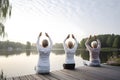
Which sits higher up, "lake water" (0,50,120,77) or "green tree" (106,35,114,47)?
"green tree" (106,35,114,47)

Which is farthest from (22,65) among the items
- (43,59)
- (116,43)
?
(116,43)

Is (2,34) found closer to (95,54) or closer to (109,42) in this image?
(95,54)

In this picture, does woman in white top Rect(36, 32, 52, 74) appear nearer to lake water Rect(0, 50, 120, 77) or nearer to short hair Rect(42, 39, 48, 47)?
short hair Rect(42, 39, 48, 47)

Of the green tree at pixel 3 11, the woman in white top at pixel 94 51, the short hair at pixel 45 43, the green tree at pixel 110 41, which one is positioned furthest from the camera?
the green tree at pixel 110 41

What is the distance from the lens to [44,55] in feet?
23.4

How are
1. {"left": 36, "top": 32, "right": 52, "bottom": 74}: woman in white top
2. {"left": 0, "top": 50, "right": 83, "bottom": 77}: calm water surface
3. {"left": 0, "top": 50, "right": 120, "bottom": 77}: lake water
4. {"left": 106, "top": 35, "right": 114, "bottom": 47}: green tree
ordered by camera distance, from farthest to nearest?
1. {"left": 106, "top": 35, "right": 114, "bottom": 47}: green tree
2. {"left": 0, "top": 50, "right": 120, "bottom": 77}: lake water
3. {"left": 0, "top": 50, "right": 83, "bottom": 77}: calm water surface
4. {"left": 36, "top": 32, "right": 52, "bottom": 74}: woman in white top

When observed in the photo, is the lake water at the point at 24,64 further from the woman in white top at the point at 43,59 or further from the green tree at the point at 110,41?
the green tree at the point at 110,41

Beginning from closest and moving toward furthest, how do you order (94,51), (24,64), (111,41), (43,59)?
1. (43,59)
2. (94,51)
3. (24,64)
4. (111,41)

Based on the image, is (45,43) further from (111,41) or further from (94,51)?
(111,41)

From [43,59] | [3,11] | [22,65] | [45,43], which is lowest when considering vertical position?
[22,65]

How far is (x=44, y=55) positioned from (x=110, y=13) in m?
18.1

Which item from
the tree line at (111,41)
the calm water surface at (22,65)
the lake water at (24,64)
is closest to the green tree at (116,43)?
the tree line at (111,41)

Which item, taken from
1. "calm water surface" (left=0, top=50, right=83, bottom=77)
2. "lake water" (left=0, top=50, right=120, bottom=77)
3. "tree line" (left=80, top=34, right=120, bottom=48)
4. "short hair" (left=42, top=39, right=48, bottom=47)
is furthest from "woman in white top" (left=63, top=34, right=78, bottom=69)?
"tree line" (left=80, top=34, right=120, bottom=48)

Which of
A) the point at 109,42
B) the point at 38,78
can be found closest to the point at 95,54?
the point at 38,78
